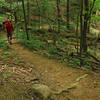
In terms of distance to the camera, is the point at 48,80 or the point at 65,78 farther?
the point at 65,78

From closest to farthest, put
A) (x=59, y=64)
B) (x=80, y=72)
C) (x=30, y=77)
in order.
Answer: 1. (x=30, y=77)
2. (x=80, y=72)
3. (x=59, y=64)

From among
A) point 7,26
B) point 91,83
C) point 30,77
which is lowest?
point 91,83

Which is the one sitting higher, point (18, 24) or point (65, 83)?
point (18, 24)

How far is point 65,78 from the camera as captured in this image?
19.9 ft

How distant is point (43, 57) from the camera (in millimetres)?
8352

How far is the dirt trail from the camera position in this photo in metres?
4.93

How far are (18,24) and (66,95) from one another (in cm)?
1184

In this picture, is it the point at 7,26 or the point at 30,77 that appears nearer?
the point at 30,77

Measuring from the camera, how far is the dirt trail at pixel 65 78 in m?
4.93

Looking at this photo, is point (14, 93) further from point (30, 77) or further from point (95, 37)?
point (95, 37)

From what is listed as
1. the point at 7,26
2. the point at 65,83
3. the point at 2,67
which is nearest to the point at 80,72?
the point at 65,83

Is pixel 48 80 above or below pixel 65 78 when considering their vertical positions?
above

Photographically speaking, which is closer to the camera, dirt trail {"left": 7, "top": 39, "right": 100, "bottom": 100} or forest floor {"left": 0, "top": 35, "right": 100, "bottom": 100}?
forest floor {"left": 0, "top": 35, "right": 100, "bottom": 100}

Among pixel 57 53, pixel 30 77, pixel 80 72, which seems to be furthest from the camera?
pixel 57 53
